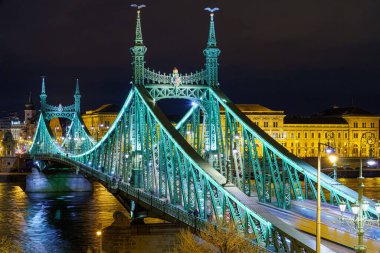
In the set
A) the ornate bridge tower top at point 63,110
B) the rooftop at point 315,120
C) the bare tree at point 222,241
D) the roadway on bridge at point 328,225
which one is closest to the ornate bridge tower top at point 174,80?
the roadway on bridge at point 328,225

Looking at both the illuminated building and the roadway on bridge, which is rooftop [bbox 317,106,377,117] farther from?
the roadway on bridge

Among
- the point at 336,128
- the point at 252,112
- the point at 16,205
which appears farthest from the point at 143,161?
the point at 336,128

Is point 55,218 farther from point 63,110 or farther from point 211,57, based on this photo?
point 63,110

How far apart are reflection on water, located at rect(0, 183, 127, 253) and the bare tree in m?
21.9

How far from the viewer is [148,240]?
41469 mm

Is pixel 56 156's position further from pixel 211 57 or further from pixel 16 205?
pixel 211 57

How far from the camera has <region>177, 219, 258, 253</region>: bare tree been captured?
29141mm

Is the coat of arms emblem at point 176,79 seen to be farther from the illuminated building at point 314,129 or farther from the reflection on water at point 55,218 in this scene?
the illuminated building at point 314,129

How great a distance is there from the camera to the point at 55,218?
Result: 2854 inches

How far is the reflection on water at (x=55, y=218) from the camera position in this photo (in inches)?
2244

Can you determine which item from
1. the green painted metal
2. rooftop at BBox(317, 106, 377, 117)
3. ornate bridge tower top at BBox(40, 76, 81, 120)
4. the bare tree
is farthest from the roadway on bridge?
rooftop at BBox(317, 106, 377, 117)

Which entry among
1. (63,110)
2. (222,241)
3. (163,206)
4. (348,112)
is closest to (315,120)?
(348,112)

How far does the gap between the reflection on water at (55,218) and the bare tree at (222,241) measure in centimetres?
2188

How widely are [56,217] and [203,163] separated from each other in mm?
37093
